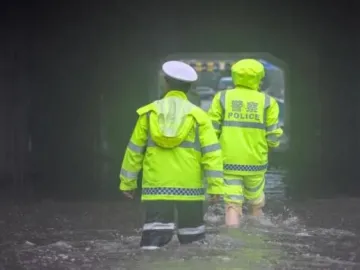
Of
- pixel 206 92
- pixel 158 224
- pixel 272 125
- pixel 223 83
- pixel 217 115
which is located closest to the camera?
pixel 158 224

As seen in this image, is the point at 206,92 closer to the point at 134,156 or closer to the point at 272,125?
the point at 272,125

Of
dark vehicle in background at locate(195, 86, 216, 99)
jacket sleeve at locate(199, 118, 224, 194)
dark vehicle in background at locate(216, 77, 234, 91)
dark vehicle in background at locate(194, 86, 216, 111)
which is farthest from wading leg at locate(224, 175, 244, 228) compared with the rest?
dark vehicle in background at locate(216, 77, 234, 91)

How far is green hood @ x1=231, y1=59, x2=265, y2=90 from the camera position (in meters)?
8.64

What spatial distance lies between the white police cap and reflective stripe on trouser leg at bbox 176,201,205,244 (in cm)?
101

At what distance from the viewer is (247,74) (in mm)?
8648

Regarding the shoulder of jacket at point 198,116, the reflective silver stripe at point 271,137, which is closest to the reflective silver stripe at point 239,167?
the reflective silver stripe at point 271,137

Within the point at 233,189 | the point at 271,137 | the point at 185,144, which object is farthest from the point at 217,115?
the point at 185,144

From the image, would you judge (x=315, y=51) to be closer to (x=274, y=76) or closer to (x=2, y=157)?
(x=2, y=157)

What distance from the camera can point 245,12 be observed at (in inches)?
718

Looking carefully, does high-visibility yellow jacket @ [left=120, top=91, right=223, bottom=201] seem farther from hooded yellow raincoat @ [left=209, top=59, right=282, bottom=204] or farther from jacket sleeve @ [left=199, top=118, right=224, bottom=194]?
hooded yellow raincoat @ [left=209, top=59, right=282, bottom=204]

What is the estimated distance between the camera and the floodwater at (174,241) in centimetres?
751

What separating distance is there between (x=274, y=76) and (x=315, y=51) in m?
11.8

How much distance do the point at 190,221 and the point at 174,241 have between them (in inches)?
17.6

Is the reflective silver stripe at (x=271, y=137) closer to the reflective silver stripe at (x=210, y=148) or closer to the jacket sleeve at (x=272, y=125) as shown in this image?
the jacket sleeve at (x=272, y=125)
